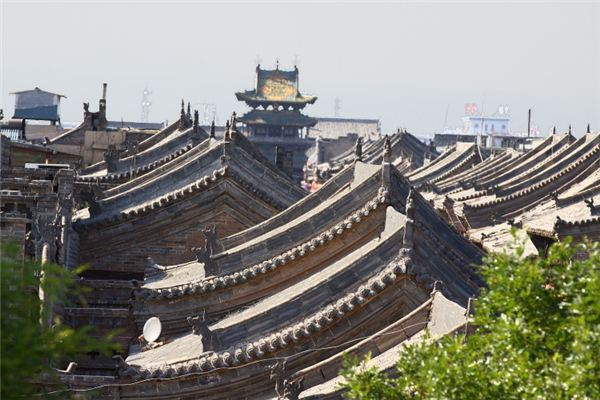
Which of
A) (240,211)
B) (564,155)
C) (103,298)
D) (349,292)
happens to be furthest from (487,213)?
(349,292)

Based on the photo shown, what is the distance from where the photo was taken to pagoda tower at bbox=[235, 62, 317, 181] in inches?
4117

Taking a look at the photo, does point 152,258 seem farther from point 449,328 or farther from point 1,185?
point 449,328

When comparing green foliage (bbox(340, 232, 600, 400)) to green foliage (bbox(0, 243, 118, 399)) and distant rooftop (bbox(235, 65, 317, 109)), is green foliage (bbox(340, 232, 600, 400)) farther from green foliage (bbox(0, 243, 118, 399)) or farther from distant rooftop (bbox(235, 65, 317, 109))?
distant rooftop (bbox(235, 65, 317, 109))

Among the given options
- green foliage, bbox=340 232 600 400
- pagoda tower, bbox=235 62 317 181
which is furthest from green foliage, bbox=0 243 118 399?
pagoda tower, bbox=235 62 317 181

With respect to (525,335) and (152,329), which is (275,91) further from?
(525,335)

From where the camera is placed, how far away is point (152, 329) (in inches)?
854

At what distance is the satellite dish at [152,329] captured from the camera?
70.9ft

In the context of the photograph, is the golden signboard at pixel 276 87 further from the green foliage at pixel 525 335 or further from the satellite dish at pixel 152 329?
the green foliage at pixel 525 335

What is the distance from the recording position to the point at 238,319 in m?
19.7

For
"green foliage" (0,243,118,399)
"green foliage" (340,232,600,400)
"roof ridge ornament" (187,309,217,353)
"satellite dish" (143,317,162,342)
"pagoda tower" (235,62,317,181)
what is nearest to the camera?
"green foliage" (0,243,118,399)

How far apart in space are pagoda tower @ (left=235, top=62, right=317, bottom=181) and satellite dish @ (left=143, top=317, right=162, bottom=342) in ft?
270

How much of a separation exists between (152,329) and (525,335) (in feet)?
43.9

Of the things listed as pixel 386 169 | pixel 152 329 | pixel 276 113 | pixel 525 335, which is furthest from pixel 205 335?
pixel 276 113

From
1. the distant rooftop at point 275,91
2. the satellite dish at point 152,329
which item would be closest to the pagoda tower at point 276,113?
the distant rooftop at point 275,91
